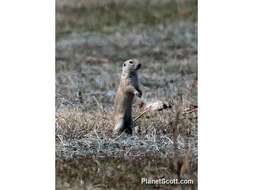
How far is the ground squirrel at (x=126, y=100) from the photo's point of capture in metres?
8.23

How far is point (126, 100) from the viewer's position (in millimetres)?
8234

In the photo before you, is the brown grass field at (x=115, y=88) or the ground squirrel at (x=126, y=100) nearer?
the brown grass field at (x=115, y=88)

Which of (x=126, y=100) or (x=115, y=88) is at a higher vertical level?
(x=115, y=88)

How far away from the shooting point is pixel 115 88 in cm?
945

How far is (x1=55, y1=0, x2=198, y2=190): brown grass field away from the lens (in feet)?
26.2

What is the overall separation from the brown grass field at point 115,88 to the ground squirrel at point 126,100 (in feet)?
0.32

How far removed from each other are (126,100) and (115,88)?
4.04 feet

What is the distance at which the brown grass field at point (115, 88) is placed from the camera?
800 cm

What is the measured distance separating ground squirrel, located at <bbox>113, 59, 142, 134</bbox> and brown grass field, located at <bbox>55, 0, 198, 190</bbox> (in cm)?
10

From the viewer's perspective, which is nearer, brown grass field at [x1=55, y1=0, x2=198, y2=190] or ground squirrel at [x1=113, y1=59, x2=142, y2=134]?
brown grass field at [x1=55, y1=0, x2=198, y2=190]

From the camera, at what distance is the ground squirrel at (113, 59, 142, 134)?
324 inches
